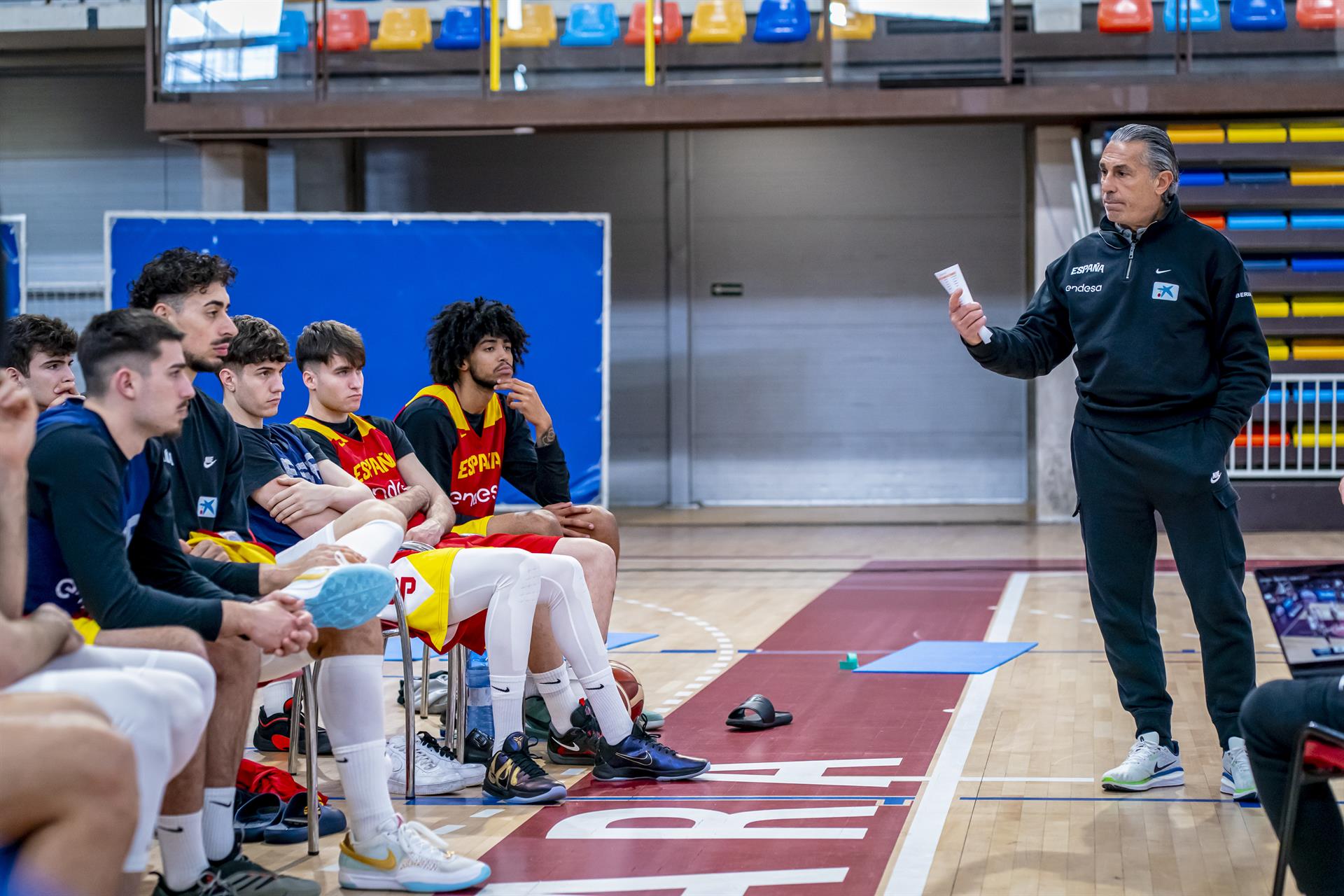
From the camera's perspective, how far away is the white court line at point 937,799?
3.02 meters

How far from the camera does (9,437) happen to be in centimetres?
231

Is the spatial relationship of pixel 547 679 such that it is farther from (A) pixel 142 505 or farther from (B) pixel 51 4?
(B) pixel 51 4

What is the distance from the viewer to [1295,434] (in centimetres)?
1112

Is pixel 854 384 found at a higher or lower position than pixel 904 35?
lower

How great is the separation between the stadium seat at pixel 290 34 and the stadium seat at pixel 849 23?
4.23 metres

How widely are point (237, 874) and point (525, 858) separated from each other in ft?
2.14

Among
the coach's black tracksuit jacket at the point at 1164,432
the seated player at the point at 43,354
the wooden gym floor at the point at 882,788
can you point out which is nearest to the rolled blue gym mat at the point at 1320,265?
the wooden gym floor at the point at 882,788

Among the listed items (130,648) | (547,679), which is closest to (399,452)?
(547,679)

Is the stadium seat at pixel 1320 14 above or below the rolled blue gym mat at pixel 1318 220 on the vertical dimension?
above

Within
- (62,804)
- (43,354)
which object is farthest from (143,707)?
(43,354)

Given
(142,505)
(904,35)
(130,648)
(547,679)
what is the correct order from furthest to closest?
(904,35) < (547,679) < (142,505) < (130,648)

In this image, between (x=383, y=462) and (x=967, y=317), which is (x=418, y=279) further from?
(x=967, y=317)

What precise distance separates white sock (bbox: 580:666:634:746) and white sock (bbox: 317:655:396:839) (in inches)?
34.0

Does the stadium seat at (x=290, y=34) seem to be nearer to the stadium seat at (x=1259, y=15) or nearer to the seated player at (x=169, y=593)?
the stadium seat at (x=1259, y=15)
